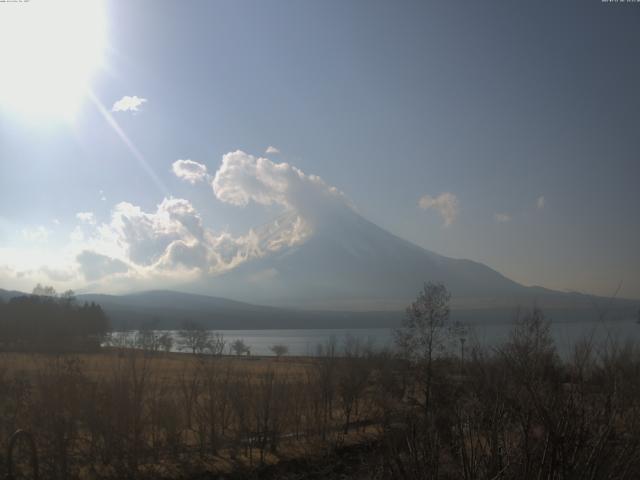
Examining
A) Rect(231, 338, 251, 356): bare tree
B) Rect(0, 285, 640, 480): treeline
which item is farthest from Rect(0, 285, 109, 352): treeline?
Rect(0, 285, 640, 480): treeline

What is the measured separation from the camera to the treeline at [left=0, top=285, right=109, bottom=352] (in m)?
37.5

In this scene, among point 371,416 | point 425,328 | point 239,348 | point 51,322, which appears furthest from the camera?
point 239,348

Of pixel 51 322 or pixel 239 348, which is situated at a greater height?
pixel 51 322

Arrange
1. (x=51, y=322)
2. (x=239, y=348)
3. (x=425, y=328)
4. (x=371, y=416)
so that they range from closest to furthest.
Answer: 1. (x=371, y=416)
2. (x=425, y=328)
3. (x=51, y=322)
4. (x=239, y=348)

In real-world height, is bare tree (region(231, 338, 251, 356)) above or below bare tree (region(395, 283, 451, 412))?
below

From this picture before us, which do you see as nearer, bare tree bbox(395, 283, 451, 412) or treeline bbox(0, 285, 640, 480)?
treeline bbox(0, 285, 640, 480)

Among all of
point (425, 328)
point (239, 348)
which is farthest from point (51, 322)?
point (425, 328)

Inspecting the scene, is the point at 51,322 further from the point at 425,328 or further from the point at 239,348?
the point at 425,328

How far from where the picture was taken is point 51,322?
45.9m

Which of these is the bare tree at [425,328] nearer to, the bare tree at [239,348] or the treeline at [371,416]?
the treeline at [371,416]

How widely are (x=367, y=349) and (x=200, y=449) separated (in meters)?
16.0

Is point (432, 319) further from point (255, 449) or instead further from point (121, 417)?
point (121, 417)

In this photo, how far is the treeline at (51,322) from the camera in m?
37.5

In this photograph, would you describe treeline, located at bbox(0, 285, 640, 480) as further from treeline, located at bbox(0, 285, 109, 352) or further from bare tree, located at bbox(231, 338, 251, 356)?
bare tree, located at bbox(231, 338, 251, 356)
